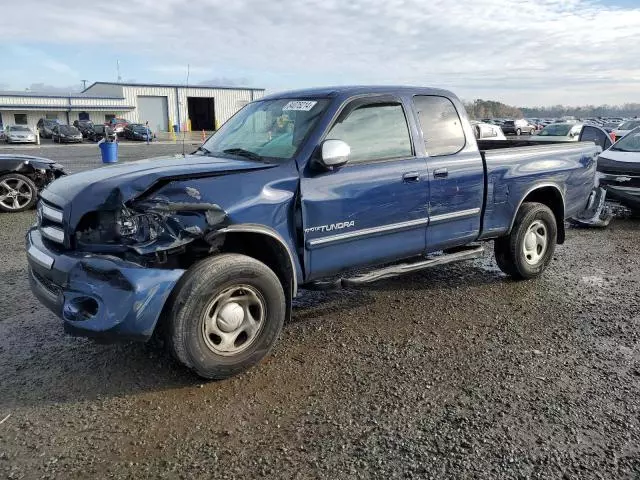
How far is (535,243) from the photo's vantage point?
232 inches

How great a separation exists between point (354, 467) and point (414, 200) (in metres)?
2.41

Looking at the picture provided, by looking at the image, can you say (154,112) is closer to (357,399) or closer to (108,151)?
(108,151)

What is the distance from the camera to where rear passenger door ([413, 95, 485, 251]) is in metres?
4.75

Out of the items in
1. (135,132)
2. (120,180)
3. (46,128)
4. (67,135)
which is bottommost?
(67,135)

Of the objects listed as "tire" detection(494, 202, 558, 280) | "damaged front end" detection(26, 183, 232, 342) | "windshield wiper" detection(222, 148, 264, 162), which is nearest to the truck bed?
"tire" detection(494, 202, 558, 280)

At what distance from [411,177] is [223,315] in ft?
6.42

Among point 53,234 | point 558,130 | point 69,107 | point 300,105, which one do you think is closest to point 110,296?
point 53,234

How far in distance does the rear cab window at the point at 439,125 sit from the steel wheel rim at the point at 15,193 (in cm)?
789

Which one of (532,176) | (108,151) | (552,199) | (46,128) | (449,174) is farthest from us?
(46,128)

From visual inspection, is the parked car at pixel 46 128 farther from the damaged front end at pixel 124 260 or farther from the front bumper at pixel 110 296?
the front bumper at pixel 110 296

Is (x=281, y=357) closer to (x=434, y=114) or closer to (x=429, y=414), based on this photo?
(x=429, y=414)

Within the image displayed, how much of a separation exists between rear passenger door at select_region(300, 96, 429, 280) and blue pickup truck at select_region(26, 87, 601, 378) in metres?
0.01

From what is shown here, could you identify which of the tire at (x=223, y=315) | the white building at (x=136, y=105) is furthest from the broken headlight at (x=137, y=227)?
the white building at (x=136, y=105)

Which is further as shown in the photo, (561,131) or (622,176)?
(561,131)
